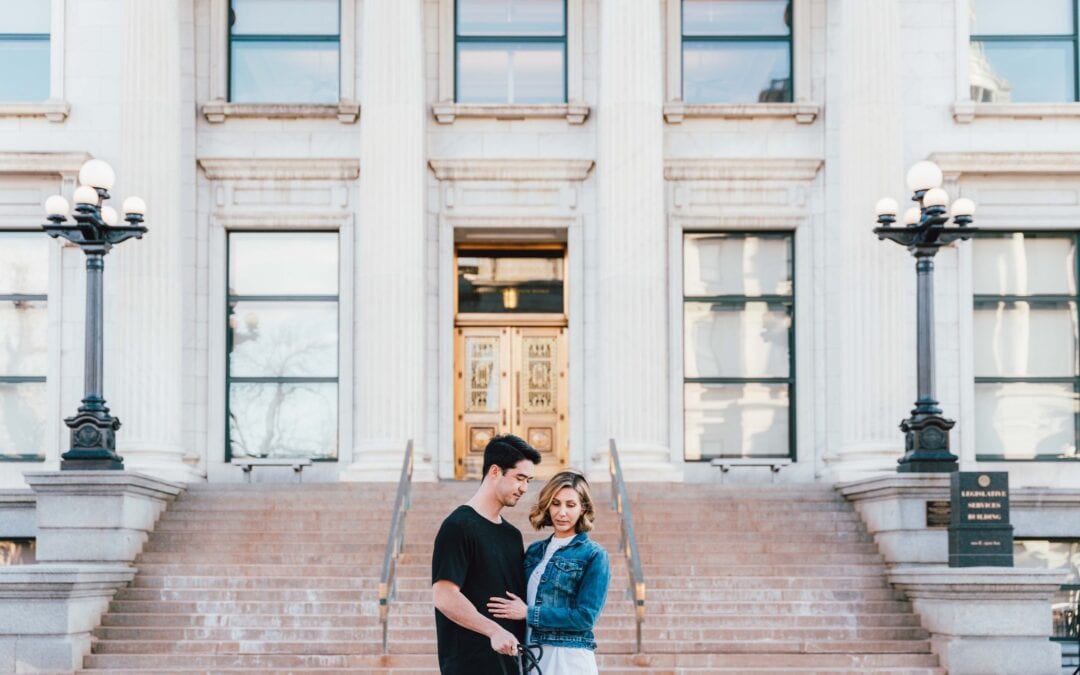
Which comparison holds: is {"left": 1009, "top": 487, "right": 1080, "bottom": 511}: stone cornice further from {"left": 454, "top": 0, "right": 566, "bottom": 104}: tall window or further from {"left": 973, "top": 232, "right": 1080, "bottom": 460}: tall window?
{"left": 454, "top": 0, "right": 566, "bottom": 104}: tall window

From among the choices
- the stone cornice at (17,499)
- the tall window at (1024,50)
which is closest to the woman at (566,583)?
the stone cornice at (17,499)

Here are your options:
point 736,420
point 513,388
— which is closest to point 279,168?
point 513,388

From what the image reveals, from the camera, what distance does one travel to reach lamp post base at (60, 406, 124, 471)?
63.3 feet

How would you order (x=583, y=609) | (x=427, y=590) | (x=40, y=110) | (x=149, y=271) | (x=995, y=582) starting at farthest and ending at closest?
1. (x=40, y=110)
2. (x=149, y=271)
3. (x=427, y=590)
4. (x=995, y=582)
5. (x=583, y=609)

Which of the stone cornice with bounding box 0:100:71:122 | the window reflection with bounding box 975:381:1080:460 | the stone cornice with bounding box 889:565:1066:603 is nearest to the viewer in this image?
the stone cornice with bounding box 889:565:1066:603

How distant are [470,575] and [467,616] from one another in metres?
0.24

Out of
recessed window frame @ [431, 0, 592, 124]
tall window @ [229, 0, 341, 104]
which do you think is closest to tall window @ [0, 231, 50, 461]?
tall window @ [229, 0, 341, 104]

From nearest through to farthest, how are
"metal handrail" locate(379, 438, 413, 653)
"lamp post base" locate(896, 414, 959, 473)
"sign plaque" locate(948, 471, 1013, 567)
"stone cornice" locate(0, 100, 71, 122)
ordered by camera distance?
1. "metal handrail" locate(379, 438, 413, 653)
2. "sign plaque" locate(948, 471, 1013, 567)
3. "lamp post base" locate(896, 414, 959, 473)
4. "stone cornice" locate(0, 100, 71, 122)

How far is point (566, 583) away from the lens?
7996 mm

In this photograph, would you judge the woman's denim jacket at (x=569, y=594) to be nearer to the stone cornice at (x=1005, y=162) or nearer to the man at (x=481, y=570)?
the man at (x=481, y=570)

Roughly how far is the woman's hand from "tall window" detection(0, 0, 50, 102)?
64.6ft

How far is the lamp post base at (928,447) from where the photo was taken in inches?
782

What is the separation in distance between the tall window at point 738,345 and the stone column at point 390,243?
179 inches

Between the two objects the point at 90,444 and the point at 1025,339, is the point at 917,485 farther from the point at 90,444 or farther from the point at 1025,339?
the point at 90,444
